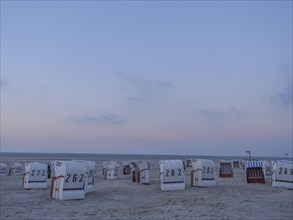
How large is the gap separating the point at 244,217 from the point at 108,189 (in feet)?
38.5

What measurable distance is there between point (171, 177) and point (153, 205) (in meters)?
5.85

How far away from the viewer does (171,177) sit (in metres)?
22.6

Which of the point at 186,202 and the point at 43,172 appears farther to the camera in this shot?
the point at 43,172

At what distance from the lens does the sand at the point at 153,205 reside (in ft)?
46.8

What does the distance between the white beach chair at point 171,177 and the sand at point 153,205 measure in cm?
78

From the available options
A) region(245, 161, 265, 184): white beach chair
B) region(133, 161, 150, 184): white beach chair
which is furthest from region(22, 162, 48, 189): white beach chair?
region(245, 161, 265, 184): white beach chair

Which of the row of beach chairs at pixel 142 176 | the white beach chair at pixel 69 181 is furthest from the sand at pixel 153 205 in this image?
the row of beach chairs at pixel 142 176

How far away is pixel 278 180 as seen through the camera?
24.0m

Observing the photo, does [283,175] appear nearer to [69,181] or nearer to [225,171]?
[225,171]

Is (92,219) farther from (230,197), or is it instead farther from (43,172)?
(43,172)

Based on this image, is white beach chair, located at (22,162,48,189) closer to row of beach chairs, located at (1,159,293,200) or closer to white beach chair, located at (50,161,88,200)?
row of beach chairs, located at (1,159,293,200)

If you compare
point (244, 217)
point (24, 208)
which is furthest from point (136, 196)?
point (244, 217)

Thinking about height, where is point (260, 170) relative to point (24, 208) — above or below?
above

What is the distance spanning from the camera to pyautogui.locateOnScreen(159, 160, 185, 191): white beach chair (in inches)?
880
